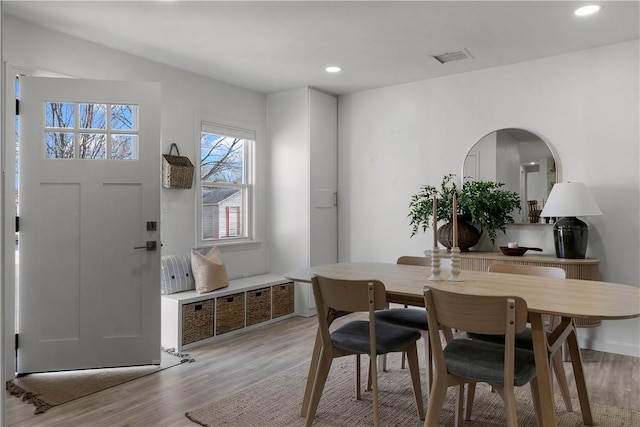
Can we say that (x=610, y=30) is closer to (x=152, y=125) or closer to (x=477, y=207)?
(x=477, y=207)

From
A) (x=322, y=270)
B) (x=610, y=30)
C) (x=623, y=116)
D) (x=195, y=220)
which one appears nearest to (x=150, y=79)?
(x=195, y=220)

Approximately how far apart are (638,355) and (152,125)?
4.19 meters

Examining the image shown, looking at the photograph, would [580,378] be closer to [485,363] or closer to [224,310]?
[485,363]

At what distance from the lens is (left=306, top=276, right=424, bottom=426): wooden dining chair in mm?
2201

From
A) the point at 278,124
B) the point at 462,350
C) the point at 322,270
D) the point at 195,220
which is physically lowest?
the point at 462,350

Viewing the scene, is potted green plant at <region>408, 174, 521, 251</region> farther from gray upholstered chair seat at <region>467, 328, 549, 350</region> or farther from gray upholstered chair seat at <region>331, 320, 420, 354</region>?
gray upholstered chair seat at <region>331, 320, 420, 354</region>

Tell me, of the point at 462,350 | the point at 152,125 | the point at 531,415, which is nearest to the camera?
the point at 462,350

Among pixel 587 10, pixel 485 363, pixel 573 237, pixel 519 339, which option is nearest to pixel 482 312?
pixel 485 363

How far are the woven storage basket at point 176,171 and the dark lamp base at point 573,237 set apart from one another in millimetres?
3253

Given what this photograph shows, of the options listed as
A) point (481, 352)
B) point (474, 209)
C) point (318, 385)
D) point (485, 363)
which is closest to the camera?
point (485, 363)

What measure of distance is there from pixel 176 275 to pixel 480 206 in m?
2.76

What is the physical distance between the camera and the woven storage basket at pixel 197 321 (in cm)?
378

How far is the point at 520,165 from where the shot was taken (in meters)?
4.16

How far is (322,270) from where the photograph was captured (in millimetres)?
2939
